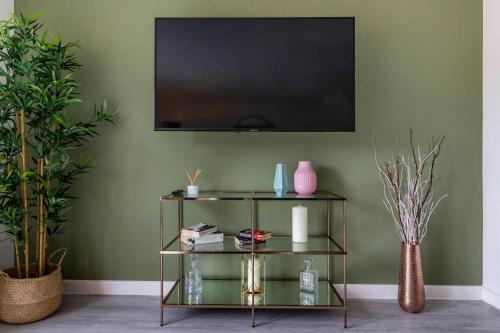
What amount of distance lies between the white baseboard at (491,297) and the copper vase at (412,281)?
544 mm

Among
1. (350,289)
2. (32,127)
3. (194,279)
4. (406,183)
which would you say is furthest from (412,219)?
(32,127)

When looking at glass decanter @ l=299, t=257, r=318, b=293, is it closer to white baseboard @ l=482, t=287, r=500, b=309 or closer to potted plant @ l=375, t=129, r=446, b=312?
potted plant @ l=375, t=129, r=446, b=312

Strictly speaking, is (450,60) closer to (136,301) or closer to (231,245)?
(231,245)

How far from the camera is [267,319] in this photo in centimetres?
205

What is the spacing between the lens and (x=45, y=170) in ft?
7.24

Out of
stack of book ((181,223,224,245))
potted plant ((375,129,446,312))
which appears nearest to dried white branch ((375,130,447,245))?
potted plant ((375,129,446,312))

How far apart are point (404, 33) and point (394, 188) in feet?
3.51

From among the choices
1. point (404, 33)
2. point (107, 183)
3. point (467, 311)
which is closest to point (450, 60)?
point (404, 33)

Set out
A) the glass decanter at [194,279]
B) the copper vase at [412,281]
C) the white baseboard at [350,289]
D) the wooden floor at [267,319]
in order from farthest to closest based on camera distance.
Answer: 1. the white baseboard at [350,289]
2. the glass decanter at [194,279]
3. the copper vase at [412,281]
4. the wooden floor at [267,319]

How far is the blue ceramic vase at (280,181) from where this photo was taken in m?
2.21

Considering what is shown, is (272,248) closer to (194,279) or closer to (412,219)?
(194,279)

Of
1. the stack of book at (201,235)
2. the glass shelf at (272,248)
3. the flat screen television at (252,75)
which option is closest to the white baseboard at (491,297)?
the glass shelf at (272,248)

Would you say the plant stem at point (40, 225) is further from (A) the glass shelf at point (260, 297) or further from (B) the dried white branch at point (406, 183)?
(B) the dried white branch at point (406, 183)

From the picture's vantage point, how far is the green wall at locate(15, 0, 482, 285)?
235 cm
